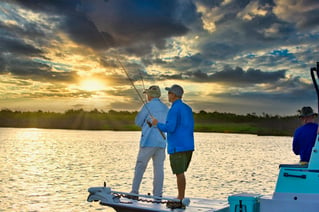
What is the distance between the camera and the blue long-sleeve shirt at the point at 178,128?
362 inches

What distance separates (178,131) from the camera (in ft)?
30.3

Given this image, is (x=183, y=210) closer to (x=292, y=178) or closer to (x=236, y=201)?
(x=236, y=201)

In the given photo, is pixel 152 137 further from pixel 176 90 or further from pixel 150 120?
pixel 176 90

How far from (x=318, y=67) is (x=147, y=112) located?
11.4ft

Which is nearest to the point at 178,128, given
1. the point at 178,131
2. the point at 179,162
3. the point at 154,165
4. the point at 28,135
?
the point at 178,131

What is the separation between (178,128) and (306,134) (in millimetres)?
2241

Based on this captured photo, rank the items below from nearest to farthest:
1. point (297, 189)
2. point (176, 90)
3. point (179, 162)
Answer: point (297, 189) < point (179, 162) < point (176, 90)

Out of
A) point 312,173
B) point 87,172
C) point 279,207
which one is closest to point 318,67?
point 312,173

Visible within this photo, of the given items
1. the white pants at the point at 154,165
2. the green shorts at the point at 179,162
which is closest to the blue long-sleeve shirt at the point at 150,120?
the white pants at the point at 154,165

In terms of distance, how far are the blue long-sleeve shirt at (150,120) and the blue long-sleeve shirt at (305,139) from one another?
267 cm

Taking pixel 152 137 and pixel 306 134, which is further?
pixel 152 137

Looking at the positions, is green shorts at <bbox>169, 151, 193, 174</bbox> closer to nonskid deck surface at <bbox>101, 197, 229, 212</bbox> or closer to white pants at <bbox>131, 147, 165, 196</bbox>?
nonskid deck surface at <bbox>101, 197, 229, 212</bbox>

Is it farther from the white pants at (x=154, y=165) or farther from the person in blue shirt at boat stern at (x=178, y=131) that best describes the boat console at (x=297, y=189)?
the white pants at (x=154, y=165)

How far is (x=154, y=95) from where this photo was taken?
398 inches
